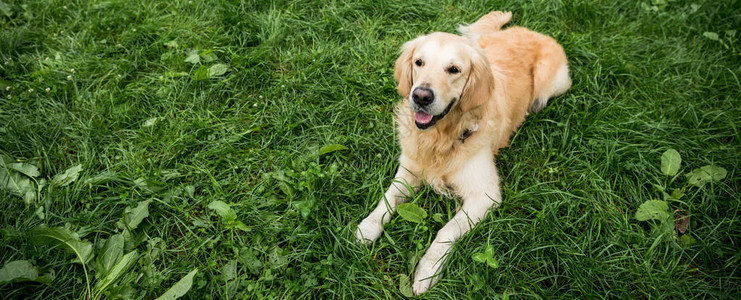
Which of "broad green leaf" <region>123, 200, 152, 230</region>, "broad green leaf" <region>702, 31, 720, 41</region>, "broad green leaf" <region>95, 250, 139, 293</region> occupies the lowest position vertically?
"broad green leaf" <region>95, 250, 139, 293</region>

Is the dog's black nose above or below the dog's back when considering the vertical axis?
above

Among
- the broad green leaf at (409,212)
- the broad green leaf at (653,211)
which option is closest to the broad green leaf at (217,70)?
the broad green leaf at (409,212)

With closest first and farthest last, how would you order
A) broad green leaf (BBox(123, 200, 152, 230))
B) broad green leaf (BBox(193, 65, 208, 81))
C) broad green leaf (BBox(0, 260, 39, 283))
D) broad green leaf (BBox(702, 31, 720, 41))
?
1. broad green leaf (BBox(0, 260, 39, 283))
2. broad green leaf (BBox(123, 200, 152, 230))
3. broad green leaf (BBox(193, 65, 208, 81))
4. broad green leaf (BBox(702, 31, 720, 41))

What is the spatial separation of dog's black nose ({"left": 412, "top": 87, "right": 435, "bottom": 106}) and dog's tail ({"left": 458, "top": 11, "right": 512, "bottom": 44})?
1460 mm

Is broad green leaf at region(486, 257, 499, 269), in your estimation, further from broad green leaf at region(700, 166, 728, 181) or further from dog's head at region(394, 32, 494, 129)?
broad green leaf at region(700, 166, 728, 181)

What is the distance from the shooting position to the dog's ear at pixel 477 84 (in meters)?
2.15

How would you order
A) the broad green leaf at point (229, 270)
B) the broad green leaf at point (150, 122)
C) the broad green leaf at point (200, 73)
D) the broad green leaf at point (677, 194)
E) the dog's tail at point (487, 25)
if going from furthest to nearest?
the dog's tail at point (487, 25) < the broad green leaf at point (200, 73) < the broad green leaf at point (150, 122) < the broad green leaf at point (677, 194) < the broad green leaf at point (229, 270)

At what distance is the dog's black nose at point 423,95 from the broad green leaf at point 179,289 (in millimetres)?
1393

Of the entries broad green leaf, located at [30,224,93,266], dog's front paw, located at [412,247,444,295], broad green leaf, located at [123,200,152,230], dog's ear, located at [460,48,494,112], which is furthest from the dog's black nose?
broad green leaf, located at [30,224,93,266]

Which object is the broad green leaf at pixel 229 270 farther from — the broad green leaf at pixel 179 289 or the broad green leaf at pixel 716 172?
the broad green leaf at pixel 716 172

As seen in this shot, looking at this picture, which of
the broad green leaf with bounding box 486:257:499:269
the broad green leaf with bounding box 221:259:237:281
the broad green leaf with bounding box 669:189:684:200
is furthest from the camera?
the broad green leaf with bounding box 669:189:684:200

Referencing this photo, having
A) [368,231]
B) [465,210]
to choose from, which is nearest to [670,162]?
[465,210]

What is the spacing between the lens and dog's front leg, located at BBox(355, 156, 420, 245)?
2.16 meters

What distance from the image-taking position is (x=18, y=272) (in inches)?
69.6
